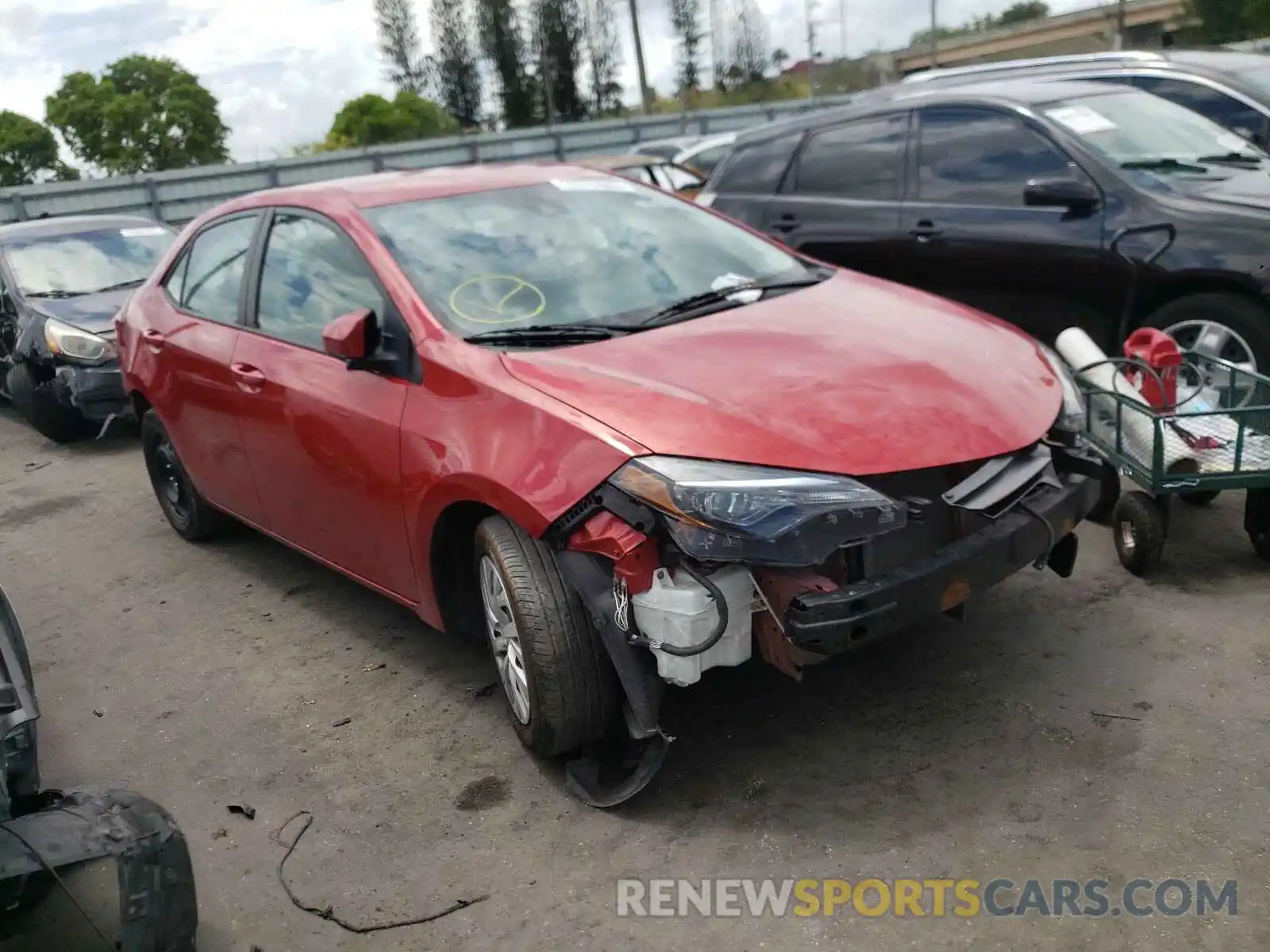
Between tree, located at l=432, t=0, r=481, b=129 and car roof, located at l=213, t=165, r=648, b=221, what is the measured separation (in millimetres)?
82701

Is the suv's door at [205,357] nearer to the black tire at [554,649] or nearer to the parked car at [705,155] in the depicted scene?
the black tire at [554,649]

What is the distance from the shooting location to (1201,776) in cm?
310

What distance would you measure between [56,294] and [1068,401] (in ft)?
24.9

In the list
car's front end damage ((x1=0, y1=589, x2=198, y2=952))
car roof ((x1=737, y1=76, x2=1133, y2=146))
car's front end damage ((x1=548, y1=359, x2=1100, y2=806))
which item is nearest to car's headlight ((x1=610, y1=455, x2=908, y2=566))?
car's front end damage ((x1=548, y1=359, x2=1100, y2=806))

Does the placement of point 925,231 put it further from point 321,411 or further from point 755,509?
point 755,509

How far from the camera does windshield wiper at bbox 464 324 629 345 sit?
140 inches

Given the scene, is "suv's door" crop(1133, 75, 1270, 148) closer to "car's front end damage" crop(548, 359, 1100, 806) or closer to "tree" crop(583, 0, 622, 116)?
"car's front end damage" crop(548, 359, 1100, 806)

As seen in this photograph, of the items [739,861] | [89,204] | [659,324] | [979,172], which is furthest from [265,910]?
[89,204]

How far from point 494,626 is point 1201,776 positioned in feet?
6.38

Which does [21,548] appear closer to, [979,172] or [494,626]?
[494,626]

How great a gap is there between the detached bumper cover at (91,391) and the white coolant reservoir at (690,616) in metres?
6.24

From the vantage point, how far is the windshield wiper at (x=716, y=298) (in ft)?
12.3

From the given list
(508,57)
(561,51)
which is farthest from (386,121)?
(561,51)

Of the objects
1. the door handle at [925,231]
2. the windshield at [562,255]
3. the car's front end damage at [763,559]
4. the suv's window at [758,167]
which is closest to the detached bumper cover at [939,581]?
the car's front end damage at [763,559]
